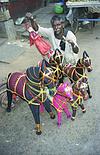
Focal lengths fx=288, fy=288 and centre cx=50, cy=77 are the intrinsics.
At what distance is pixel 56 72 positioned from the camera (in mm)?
4371

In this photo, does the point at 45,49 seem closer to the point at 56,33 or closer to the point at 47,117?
the point at 56,33

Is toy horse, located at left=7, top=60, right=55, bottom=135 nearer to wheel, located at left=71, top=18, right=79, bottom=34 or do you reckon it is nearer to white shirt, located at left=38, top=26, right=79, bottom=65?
white shirt, located at left=38, top=26, right=79, bottom=65

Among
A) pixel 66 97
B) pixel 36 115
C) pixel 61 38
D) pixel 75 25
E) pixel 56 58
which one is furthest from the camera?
pixel 75 25

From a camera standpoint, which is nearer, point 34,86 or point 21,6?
point 34,86

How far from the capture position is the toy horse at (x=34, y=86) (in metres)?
3.94

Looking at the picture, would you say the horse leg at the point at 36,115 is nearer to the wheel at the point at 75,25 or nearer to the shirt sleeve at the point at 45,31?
the shirt sleeve at the point at 45,31

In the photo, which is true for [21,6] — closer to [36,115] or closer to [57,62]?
[57,62]

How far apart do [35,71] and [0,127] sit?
53.9 inches

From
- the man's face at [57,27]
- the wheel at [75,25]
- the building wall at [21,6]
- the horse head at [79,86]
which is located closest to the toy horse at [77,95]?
the horse head at [79,86]

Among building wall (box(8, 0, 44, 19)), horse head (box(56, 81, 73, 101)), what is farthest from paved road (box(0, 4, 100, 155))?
building wall (box(8, 0, 44, 19))

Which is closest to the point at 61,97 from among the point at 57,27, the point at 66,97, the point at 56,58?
the point at 66,97

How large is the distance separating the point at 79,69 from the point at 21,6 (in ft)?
18.4

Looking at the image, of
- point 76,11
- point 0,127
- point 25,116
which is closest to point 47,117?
point 25,116

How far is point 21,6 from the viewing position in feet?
31.1
